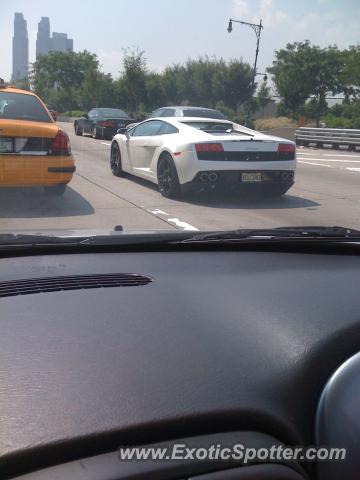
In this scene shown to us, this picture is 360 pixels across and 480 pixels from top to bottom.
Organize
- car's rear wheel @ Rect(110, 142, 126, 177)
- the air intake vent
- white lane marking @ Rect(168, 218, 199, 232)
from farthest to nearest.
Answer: car's rear wheel @ Rect(110, 142, 126, 177), white lane marking @ Rect(168, 218, 199, 232), the air intake vent

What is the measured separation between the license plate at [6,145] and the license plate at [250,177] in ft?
10.6

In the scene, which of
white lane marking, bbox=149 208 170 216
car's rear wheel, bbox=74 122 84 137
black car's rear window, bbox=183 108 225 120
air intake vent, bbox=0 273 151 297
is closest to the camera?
air intake vent, bbox=0 273 151 297

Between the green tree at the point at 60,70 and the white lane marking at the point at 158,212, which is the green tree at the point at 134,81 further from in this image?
the white lane marking at the point at 158,212

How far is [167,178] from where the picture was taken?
9.21 meters

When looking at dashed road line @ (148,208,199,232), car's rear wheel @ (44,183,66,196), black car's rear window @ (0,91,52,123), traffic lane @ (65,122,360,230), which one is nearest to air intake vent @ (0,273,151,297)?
dashed road line @ (148,208,199,232)

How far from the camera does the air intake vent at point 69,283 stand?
90.3 inches

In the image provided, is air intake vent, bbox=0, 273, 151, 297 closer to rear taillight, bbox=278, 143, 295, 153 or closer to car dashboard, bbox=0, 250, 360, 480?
car dashboard, bbox=0, 250, 360, 480

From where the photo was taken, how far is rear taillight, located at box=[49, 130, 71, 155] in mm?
7855

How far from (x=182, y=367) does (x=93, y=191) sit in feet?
26.8

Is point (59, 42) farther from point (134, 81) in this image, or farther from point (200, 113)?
point (200, 113)

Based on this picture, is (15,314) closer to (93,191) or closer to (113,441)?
(113,441)

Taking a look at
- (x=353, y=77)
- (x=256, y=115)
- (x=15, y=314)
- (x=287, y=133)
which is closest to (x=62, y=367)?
(x=15, y=314)

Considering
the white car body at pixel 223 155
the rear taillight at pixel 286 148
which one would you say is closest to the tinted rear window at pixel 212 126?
the white car body at pixel 223 155

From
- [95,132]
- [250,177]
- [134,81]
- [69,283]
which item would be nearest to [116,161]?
[250,177]
